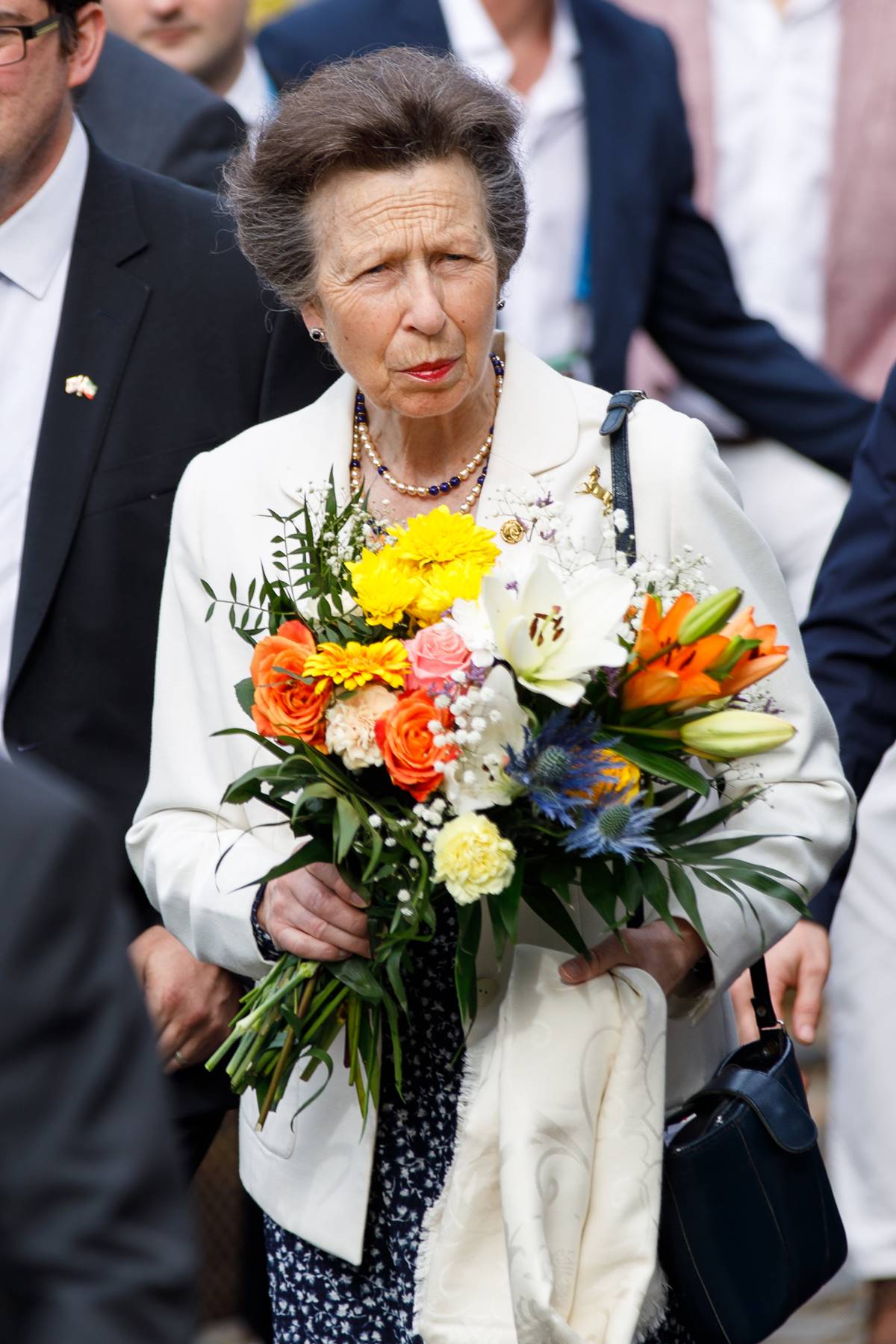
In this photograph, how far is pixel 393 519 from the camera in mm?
2828

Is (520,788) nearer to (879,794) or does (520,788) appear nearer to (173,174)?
(879,794)

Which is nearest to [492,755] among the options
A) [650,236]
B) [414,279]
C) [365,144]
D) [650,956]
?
[650,956]

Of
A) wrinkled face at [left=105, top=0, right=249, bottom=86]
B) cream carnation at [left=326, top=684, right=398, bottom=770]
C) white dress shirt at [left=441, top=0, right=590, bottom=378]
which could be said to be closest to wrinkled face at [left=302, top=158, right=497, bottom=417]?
cream carnation at [left=326, top=684, right=398, bottom=770]

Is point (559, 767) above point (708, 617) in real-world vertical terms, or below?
below

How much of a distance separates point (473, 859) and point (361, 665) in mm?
260

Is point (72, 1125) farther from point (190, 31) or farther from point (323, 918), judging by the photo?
point (190, 31)

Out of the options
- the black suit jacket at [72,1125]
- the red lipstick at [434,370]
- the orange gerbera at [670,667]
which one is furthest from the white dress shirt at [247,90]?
the black suit jacket at [72,1125]

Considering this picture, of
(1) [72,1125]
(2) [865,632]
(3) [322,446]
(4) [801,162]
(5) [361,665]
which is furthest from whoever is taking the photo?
(4) [801,162]

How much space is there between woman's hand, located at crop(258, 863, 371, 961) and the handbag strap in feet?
1.26

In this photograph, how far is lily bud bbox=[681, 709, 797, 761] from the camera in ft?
7.55

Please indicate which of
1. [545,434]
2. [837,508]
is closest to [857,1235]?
[545,434]

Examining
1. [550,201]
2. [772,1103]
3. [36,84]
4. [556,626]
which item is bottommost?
[772,1103]

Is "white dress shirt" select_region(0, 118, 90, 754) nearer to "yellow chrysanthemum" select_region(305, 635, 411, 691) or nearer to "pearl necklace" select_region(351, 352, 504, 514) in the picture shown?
"pearl necklace" select_region(351, 352, 504, 514)

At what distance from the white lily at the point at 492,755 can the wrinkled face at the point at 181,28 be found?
321cm
